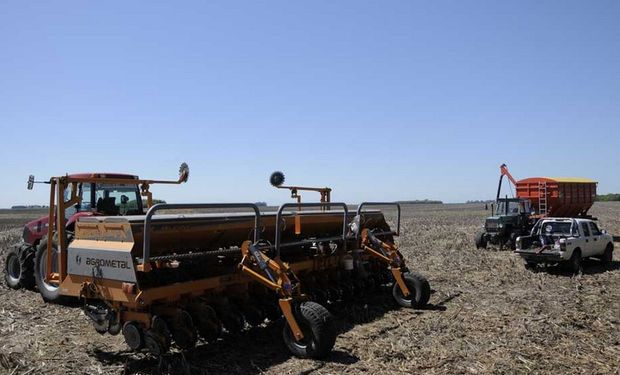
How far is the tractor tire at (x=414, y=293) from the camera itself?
967 centimetres

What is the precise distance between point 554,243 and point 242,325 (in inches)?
453

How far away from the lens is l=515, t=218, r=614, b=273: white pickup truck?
48.5ft

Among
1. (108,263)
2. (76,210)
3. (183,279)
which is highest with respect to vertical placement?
(76,210)

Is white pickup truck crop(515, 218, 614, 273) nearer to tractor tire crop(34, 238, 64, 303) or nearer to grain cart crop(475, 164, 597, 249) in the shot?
grain cart crop(475, 164, 597, 249)

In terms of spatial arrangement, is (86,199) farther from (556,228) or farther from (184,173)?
(556,228)

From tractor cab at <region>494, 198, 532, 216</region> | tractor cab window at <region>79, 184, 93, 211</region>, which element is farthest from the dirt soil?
tractor cab at <region>494, 198, 532, 216</region>

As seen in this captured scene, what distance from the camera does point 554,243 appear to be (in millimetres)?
15672

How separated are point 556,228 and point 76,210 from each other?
13.3 m

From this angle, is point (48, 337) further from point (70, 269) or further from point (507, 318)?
point (507, 318)

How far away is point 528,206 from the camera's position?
70.7ft

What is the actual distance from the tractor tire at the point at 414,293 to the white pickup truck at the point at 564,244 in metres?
6.71

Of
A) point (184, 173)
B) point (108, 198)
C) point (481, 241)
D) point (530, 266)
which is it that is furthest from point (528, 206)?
point (108, 198)

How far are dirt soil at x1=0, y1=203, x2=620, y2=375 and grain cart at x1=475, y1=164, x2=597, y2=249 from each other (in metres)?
8.74

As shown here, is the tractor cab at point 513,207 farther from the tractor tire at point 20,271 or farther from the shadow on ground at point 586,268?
the tractor tire at point 20,271
